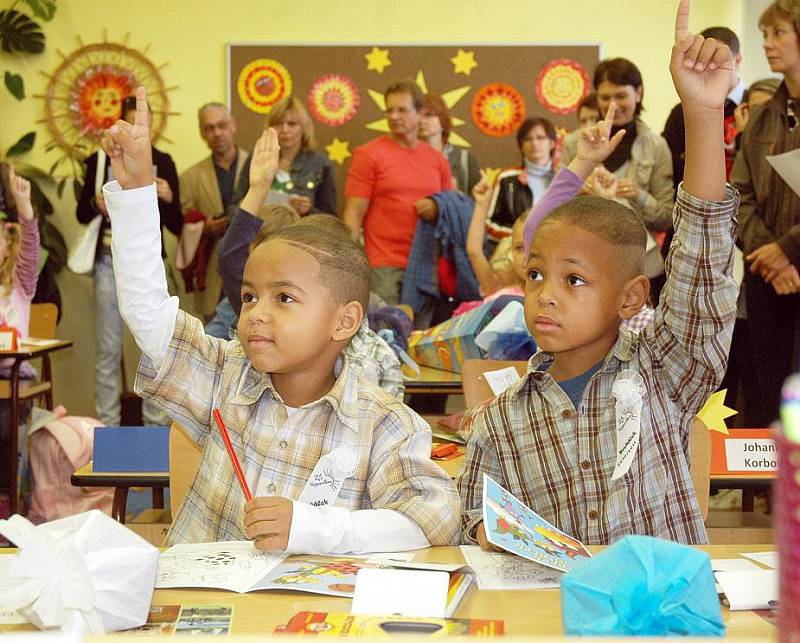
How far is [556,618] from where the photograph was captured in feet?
3.72

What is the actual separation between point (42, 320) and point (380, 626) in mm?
5000

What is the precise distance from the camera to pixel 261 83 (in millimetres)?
7012

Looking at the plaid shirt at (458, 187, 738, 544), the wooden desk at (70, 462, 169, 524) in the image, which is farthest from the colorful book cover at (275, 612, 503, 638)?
the wooden desk at (70, 462, 169, 524)

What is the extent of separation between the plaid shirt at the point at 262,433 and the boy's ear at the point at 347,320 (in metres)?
0.08

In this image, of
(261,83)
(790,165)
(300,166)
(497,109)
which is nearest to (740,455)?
(790,165)

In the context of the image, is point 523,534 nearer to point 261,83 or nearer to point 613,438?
point 613,438

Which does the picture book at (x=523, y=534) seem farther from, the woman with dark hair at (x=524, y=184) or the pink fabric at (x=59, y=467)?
the woman with dark hair at (x=524, y=184)

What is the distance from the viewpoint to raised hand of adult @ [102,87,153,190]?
1.57 m

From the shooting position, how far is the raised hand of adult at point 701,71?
1.49 meters

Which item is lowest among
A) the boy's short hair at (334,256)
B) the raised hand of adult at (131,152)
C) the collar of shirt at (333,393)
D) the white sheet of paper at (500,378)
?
the white sheet of paper at (500,378)

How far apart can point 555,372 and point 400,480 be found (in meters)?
0.44

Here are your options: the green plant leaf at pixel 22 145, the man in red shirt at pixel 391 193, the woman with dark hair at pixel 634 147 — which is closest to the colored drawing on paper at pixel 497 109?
the man in red shirt at pixel 391 193

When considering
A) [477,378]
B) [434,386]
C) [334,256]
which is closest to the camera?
[334,256]

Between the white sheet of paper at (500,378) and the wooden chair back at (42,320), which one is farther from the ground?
the white sheet of paper at (500,378)
